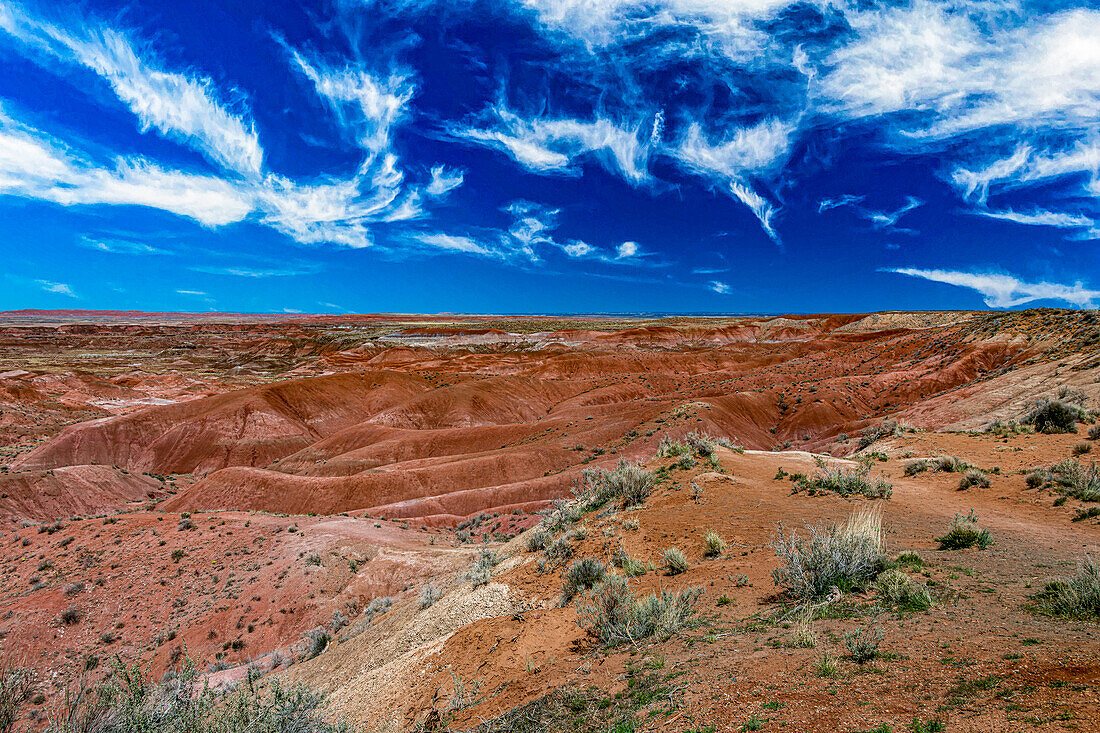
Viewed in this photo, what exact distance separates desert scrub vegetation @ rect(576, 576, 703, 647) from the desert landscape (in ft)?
0.15

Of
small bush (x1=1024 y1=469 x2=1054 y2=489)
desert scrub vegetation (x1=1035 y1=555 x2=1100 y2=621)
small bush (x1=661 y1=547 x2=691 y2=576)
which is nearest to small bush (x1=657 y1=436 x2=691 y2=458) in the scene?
small bush (x1=661 y1=547 x2=691 y2=576)

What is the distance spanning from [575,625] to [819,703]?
3679 mm

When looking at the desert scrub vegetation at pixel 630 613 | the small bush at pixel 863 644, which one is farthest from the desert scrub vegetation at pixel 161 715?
the small bush at pixel 863 644

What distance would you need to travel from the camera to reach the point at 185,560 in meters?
17.3

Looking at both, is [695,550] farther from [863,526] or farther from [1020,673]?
[1020,673]

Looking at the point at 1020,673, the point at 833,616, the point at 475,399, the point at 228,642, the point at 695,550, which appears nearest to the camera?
the point at 1020,673

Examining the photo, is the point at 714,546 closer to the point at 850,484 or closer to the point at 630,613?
the point at 630,613

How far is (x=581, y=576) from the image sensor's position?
7770 mm

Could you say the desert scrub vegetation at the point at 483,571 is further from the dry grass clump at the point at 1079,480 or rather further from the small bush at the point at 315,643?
the dry grass clump at the point at 1079,480

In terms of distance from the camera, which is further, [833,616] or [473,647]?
[473,647]

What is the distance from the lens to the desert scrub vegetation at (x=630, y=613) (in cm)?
580

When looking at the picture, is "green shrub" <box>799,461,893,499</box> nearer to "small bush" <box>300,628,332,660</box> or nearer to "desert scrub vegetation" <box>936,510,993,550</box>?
"desert scrub vegetation" <box>936,510,993,550</box>

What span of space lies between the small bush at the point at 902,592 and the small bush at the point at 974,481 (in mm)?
7553

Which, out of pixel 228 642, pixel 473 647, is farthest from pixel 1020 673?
pixel 228 642
